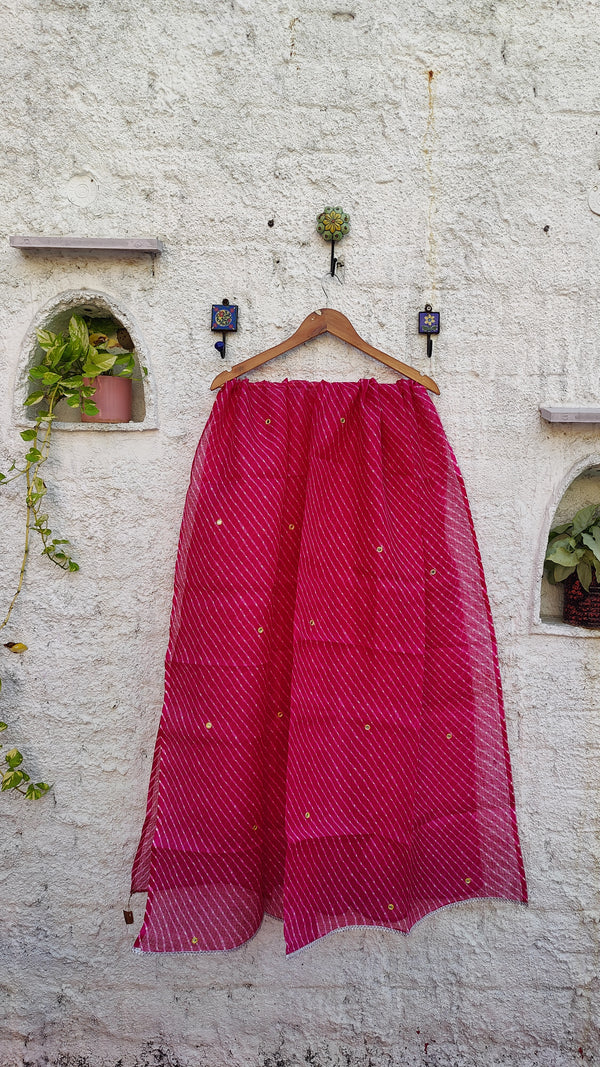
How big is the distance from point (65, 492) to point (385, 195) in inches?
45.1

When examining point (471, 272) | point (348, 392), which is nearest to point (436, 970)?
point (348, 392)

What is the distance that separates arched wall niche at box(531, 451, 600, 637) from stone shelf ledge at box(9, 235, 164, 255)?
1221mm

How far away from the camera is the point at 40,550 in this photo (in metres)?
1.77

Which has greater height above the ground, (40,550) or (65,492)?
(65,492)

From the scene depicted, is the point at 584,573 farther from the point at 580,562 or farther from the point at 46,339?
the point at 46,339

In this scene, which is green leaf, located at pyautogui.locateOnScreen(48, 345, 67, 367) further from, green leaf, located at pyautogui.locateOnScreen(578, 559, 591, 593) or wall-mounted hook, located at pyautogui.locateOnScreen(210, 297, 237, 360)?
green leaf, located at pyautogui.locateOnScreen(578, 559, 591, 593)

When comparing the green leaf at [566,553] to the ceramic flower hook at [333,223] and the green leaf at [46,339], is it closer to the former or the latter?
the ceramic flower hook at [333,223]

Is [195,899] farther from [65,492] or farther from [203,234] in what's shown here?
[203,234]

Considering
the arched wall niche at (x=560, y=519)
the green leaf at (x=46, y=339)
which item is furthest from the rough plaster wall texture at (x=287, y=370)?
the green leaf at (x=46, y=339)

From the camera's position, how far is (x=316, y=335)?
170 cm

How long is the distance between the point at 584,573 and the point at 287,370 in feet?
3.12

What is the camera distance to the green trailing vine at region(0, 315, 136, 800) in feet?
5.44

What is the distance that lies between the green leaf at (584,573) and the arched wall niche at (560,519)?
0.32 feet

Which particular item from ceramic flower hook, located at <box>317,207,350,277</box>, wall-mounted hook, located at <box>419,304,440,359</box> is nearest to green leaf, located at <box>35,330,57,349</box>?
ceramic flower hook, located at <box>317,207,350,277</box>
